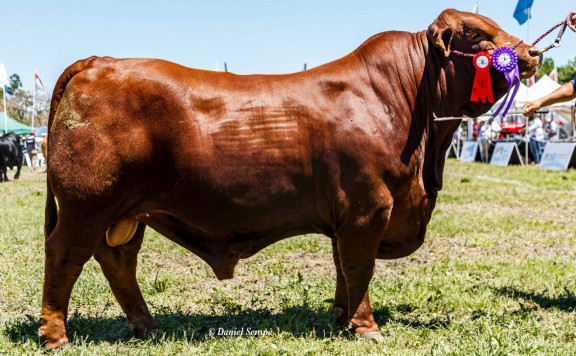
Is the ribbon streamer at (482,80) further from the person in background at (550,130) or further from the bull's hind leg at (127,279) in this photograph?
the person in background at (550,130)

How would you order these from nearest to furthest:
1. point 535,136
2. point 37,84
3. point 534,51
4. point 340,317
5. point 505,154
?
1. point 534,51
2. point 340,317
3. point 505,154
4. point 535,136
5. point 37,84

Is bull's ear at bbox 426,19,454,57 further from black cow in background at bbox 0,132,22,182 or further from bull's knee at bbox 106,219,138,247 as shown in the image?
black cow in background at bbox 0,132,22,182

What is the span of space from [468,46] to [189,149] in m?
1.87

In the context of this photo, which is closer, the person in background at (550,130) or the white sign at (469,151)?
the person in background at (550,130)

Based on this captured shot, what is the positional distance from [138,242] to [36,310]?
44.1 inches

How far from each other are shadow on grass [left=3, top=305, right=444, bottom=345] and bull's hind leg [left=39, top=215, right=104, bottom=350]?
0.17 meters

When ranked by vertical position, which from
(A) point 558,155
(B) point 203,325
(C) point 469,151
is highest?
(A) point 558,155

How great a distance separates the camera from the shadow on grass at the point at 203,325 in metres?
3.58

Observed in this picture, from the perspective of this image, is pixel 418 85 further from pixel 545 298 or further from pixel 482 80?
pixel 545 298

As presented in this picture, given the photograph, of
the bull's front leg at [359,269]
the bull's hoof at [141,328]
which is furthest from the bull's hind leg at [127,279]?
the bull's front leg at [359,269]

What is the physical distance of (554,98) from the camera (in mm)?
4109

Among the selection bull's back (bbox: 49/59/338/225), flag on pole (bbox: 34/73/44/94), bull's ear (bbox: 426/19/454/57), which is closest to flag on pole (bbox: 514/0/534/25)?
bull's ear (bbox: 426/19/454/57)

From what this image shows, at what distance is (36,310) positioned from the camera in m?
4.11

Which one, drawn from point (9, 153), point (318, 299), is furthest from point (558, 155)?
point (9, 153)
